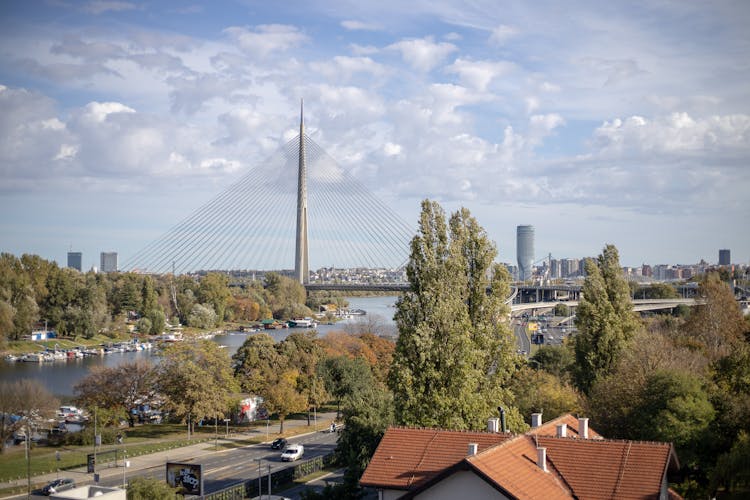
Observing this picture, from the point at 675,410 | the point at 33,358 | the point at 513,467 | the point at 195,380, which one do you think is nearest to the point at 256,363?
the point at 195,380

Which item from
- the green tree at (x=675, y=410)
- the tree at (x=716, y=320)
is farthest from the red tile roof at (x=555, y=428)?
the tree at (x=716, y=320)

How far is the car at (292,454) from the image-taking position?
21375 millimetres

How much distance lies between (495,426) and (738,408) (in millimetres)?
5223

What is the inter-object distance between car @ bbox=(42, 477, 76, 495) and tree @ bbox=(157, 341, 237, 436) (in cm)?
714

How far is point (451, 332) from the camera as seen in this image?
1319cm

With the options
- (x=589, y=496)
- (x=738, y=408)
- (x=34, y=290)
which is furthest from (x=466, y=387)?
(x=34, y=290)

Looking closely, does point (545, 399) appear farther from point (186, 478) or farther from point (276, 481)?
point (186, 478)

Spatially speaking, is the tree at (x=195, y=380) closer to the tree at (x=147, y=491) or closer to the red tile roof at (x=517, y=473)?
the tree at (x=147, y=491)

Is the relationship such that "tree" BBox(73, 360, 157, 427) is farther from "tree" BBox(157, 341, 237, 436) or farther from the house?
the house

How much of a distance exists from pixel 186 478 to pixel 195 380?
8658mm

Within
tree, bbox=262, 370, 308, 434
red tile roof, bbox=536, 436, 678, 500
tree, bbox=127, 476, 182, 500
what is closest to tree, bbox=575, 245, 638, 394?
tree, bbox=262, 370, 308, 434

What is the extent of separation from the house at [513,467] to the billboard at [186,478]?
26.1ft

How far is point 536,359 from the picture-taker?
3353cm

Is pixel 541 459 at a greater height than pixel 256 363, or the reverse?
pixel 541 459
